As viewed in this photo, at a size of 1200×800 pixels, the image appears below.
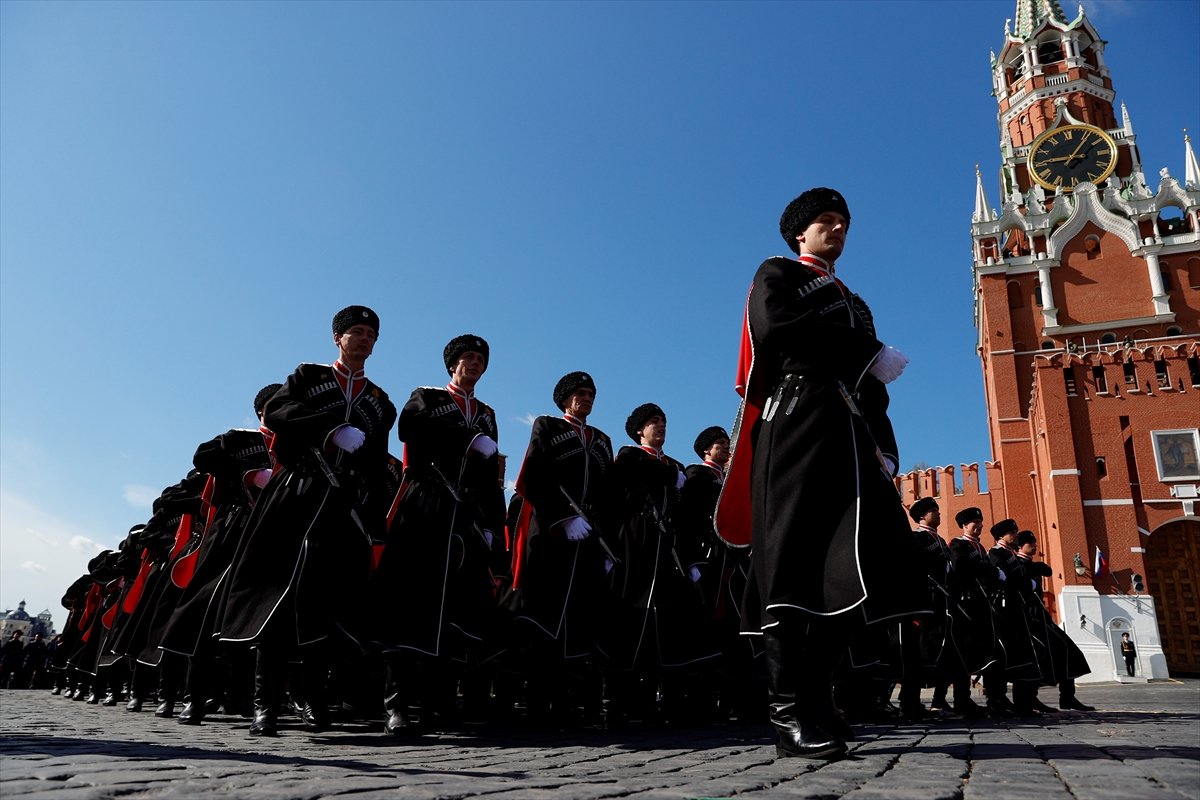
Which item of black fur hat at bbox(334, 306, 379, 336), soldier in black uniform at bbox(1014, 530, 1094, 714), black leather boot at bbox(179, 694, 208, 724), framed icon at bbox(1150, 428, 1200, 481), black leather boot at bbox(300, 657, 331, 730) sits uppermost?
framed icon at bbox(1150, 428, 1200, 481)

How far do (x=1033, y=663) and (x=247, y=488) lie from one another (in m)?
8.73

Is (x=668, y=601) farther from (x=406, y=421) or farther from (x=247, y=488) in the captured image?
(x=247, y=488)

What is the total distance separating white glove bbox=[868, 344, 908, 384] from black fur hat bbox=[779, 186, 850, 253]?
83 cm

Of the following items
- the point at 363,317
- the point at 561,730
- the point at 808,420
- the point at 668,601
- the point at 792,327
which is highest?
the point at 363,317

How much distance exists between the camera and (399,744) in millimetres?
4234

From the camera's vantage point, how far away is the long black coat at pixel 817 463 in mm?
3283

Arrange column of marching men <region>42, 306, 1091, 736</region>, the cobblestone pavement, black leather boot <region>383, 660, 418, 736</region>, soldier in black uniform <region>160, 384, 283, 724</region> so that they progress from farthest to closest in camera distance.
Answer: soldier in black uniform <region>160, 384, 283, 724</region> → column of marching men <region>42, 306, 1091, 736</region> → black leather boot <region>383, 660, 418, 736</region> → the cobblestone pavement

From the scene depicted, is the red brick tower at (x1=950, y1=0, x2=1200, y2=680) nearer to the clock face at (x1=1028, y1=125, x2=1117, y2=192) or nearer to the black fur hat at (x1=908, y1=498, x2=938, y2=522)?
the clock face at (x1=1028, y1=125, x2=1117, y2=192)

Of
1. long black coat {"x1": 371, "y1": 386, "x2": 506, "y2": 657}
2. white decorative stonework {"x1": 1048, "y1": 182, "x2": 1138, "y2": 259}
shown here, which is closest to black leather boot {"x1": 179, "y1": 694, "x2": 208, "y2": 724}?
long black coat {"x1": 371, "y1": 386, "x2": 506, "y2": 657}

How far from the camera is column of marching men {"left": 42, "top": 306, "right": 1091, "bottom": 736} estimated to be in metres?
4.95

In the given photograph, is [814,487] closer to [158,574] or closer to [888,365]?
[888,365]

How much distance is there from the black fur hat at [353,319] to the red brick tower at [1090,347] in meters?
27.6

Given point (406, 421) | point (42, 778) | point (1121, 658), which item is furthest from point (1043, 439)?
point (42, 778)

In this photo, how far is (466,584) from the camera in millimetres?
5629
